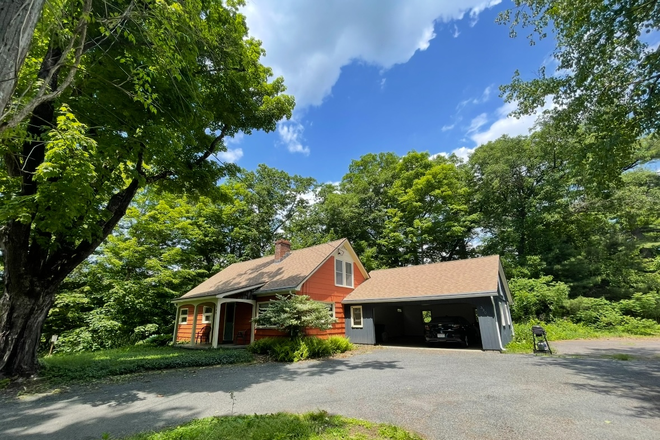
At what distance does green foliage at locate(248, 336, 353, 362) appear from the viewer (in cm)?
1075

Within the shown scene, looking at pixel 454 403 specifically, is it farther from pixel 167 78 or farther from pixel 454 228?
pixel 454 228

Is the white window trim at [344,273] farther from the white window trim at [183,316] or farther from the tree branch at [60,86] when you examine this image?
the tree branch at [60,86]

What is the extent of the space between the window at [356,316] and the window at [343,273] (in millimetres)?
1600

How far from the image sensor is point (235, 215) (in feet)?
82.5

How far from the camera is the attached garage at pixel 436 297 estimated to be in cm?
1178

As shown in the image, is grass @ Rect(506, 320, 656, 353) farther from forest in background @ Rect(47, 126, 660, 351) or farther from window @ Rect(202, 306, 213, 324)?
window @ Rect(202, 306, 213, 324)

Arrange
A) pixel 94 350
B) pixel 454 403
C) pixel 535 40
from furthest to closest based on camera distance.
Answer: pixel 94 350, pixel 535 40, pixel 454 403

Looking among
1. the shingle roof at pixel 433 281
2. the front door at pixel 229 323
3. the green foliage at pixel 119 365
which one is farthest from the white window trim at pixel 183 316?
the shingle roof at pixel 433 281

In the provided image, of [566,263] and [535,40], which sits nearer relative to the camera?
[535,40]

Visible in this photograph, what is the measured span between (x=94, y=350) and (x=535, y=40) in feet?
73.6

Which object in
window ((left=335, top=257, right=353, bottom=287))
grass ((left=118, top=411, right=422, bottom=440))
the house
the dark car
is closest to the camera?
grass ((left=118, top=411, right=422, bottom=440))

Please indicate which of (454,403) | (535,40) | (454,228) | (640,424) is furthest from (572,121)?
(454,228)

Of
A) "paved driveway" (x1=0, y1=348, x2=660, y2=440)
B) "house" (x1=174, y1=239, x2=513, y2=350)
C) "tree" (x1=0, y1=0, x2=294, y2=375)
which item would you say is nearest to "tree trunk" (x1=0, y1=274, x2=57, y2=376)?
"tree" (x1=0, y1=0, x2=294, y2=375)

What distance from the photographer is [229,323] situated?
15.9m
